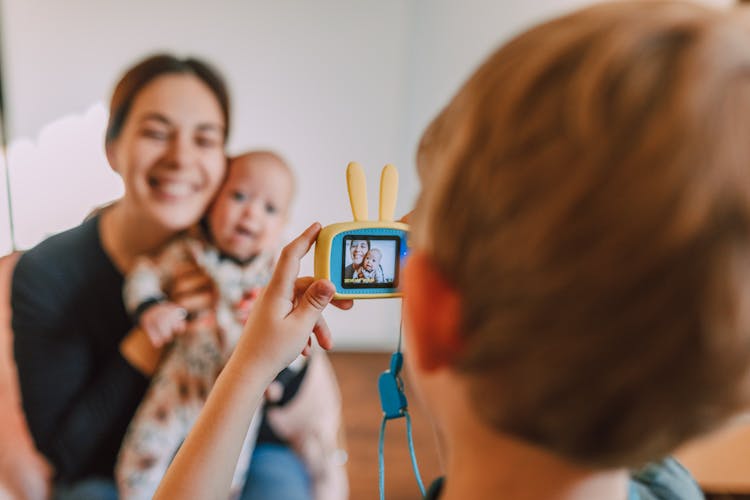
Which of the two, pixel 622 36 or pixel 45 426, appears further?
pixel 45 426

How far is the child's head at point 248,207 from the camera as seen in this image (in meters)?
1.27

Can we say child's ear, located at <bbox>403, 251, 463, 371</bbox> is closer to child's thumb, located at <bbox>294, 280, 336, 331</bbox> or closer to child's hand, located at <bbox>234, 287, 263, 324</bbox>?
child's thumb, located at <bbox>294, 280, 336, 331</bbox>

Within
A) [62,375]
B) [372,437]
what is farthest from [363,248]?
[372,437]

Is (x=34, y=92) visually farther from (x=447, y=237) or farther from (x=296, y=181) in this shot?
(x=447, y=237)

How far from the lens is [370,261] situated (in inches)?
24.7

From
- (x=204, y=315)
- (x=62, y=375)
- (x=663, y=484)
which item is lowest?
(x=62, y=375)

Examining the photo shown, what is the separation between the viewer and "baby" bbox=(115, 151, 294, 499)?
3.91 ft

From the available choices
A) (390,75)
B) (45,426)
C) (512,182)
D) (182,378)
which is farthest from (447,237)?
(390,75)

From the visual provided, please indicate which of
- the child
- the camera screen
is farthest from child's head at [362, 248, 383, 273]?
the child

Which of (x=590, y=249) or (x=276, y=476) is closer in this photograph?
(x=590, y=249)

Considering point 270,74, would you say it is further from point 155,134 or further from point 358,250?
point 358,250

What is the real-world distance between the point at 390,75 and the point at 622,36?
1382mm

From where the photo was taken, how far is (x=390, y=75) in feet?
5.13

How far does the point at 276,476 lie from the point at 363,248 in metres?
0.88
